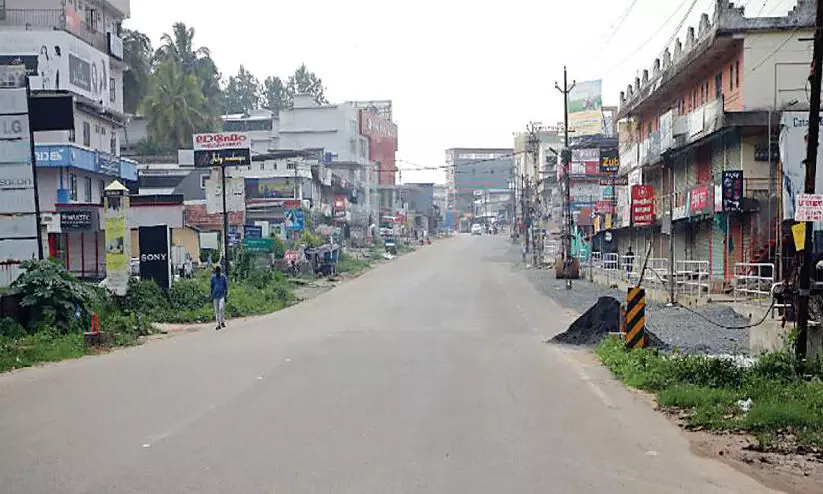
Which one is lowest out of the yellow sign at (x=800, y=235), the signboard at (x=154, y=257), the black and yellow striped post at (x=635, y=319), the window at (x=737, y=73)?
the black and yellow striped post at (x=635, y=319)

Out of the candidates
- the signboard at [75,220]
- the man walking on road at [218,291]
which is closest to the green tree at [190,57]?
the signboard at [75,220]

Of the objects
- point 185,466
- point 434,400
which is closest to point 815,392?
point 434,400

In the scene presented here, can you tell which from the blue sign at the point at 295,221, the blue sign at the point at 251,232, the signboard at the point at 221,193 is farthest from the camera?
the blue sign at the point at 295,221

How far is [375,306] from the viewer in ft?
107

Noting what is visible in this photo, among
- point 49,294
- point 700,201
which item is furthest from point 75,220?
point 700,201

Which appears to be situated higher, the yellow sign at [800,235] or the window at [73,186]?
the window at [73,186]

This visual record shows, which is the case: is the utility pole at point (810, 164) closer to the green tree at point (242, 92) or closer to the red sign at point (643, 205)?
the red sign at point (643, 205)

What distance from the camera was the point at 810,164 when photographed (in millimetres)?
13750

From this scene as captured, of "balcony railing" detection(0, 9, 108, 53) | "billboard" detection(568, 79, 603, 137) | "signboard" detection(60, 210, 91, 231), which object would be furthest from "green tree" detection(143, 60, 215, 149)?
"billboard" detection(568, 79, 603, 137)

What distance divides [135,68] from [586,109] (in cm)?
4703

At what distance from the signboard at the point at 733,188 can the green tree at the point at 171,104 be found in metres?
53.9

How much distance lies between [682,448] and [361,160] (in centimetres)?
9796

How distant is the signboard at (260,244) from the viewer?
158ft

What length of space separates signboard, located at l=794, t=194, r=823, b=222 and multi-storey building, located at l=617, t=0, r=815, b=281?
1557 centimetres
